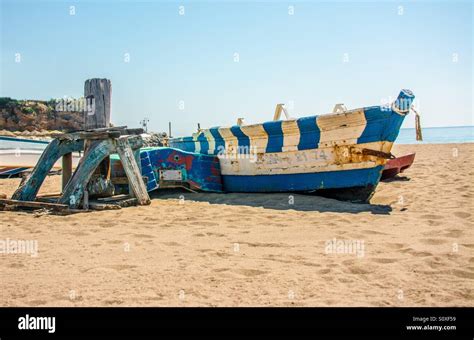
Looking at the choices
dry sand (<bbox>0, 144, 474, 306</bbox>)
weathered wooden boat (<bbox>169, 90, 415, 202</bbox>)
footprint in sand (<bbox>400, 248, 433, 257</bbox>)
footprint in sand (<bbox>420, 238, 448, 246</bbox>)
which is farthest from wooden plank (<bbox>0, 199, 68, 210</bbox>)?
footprint in sand (<bbox>420, 238, 448, 246</bbox>)

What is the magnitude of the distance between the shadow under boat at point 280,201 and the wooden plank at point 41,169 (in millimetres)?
1664

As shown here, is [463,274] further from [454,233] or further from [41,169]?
[41,169]

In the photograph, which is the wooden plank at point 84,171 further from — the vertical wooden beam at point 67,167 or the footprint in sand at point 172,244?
the footprint in sand at point 172,244

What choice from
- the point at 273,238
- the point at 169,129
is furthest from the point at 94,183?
the point at 169,129

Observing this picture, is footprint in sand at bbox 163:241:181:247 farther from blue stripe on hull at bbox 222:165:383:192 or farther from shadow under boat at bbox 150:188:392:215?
blue stripe on hull at bbox 222:165:383:192

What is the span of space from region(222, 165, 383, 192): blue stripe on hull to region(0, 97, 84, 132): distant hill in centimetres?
4623

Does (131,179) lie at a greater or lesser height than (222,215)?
greater

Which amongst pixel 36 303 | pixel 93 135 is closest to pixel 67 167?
pixel 93 135

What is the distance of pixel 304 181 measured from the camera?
21.3 feet

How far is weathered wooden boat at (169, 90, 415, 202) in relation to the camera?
582cm

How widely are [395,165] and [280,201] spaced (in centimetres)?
350

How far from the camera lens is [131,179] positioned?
19.7ft

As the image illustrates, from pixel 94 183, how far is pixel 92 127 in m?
1.16
